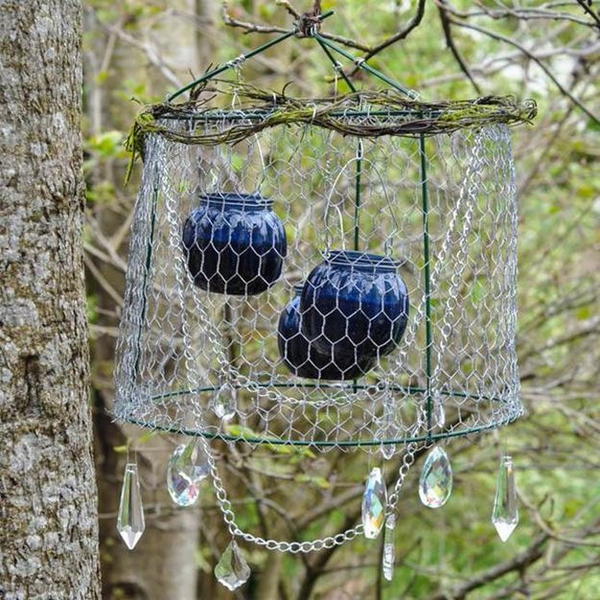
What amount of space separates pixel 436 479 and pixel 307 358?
29cm

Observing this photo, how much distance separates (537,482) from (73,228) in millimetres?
3870

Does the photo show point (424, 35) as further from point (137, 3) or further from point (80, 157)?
point (80, 157)

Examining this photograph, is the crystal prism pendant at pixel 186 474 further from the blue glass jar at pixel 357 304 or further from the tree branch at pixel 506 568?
the tree branch at pixel 506 568

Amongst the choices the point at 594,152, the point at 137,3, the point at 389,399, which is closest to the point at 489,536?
the point at 594,152

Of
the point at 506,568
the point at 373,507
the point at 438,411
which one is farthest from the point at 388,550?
the point at 506,568

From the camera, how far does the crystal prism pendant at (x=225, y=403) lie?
165 cm

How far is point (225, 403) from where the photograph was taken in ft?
5.65

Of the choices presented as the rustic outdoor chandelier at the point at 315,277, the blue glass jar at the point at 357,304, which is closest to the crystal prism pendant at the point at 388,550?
the rustic outdoor chandelier at the point at 315,277

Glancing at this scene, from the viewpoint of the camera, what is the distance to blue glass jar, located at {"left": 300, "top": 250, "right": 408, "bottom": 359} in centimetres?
152

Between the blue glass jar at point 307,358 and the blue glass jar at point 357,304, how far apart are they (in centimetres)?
3

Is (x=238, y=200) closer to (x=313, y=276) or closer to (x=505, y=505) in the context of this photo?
(x=313, y=276)

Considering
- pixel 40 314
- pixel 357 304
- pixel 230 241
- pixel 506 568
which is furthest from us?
pixel 506 568

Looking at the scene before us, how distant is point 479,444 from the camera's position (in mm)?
3369

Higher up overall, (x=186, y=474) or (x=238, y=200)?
(x=238, y=200)
